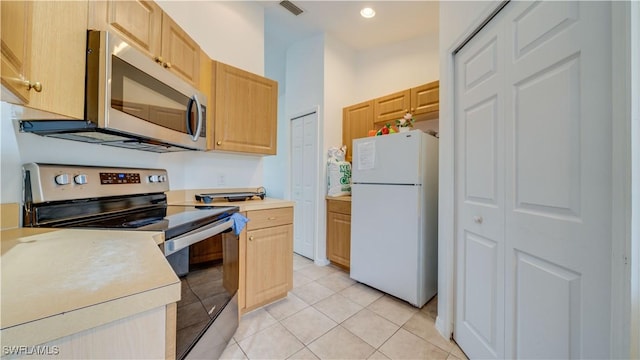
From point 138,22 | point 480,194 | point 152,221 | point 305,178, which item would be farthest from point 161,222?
point 305,178

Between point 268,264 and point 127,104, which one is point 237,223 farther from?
point 127,104

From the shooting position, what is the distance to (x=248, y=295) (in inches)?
65.5

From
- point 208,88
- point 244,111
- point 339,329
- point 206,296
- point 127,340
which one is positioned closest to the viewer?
point 127,340

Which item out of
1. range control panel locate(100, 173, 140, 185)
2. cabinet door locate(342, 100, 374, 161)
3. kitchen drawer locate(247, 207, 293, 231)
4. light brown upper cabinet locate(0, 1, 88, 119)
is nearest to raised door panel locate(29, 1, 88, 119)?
light brown upper cabinet locate(0, 1, 88, 119)

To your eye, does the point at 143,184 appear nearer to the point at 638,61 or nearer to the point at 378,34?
the point at 638,61

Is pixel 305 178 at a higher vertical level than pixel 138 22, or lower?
lower

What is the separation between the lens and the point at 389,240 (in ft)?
6.75

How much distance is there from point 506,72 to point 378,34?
2178 mm

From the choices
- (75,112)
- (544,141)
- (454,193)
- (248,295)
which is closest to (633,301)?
(544,141)

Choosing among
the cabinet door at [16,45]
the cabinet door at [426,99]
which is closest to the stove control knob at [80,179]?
the cabinet door at [16,45]

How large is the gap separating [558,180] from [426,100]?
176 cm

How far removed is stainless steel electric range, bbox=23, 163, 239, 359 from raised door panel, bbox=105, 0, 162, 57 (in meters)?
0.70

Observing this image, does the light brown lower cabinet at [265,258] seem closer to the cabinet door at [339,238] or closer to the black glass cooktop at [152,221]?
the black glass cooktop at [152,221]

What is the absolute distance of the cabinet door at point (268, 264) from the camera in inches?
66.0
